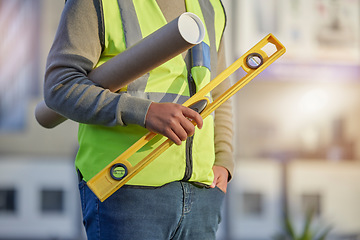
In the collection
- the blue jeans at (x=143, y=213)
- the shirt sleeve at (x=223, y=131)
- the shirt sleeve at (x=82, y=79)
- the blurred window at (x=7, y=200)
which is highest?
the shirt sleeve at (x=82, y=79)

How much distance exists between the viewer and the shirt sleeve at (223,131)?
1192mm

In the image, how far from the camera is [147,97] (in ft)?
3.29

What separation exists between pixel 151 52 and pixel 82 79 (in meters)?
0.14

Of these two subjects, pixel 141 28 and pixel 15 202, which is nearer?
pixel 141 28

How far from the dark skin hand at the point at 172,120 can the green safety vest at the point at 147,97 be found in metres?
0.07

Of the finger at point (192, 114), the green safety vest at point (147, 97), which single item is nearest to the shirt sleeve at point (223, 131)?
the green safety vest at point (147, 97)

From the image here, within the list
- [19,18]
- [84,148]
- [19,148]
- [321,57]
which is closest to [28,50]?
[19,18]

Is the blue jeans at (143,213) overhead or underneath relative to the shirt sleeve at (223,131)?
underneath

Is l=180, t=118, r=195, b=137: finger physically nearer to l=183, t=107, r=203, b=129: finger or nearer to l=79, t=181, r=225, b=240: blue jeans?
l=183, t=107, r=203, b=129: finger

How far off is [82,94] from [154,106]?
0.13 m

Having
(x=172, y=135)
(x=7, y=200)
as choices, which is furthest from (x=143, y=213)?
(x=7, y=200)

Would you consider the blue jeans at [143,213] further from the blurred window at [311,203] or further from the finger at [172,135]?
the blurred window at [311,203]

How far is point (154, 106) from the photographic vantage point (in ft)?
3.04

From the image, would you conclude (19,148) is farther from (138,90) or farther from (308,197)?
(138,90)
